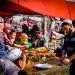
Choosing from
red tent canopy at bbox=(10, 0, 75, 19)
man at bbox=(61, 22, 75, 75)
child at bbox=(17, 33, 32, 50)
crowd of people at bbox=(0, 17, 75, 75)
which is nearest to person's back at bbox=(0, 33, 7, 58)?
crowd of people at bbox=(0, 17, 75, 75)

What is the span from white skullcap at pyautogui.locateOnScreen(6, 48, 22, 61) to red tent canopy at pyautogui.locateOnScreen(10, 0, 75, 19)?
405 millimetres

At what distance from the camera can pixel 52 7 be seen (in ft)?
8.02

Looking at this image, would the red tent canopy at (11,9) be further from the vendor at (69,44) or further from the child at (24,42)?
the vendor at (69,44)

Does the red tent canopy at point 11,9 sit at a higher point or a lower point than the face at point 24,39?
higher

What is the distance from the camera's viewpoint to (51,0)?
245 centimetres

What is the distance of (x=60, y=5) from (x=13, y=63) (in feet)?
2.46

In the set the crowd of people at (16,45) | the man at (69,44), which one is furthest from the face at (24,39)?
the man at (69,44)

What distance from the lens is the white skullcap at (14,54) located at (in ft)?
7.34

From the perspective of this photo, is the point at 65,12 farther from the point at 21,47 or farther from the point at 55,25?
the point at 21,47

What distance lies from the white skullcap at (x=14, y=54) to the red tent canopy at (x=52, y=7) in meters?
0.41

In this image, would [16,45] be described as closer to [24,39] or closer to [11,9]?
[24,39]

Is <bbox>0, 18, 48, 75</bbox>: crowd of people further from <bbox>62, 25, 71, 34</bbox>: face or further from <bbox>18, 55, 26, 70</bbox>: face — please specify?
<bbox>62, 25, 71, 34</bbox>: face

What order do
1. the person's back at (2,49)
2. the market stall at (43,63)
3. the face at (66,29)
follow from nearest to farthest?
the person's back at (2,49)
the market stall at (43,63)
the face at (66,29)

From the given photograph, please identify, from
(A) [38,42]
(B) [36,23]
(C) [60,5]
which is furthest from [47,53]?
(C) [60,5]
